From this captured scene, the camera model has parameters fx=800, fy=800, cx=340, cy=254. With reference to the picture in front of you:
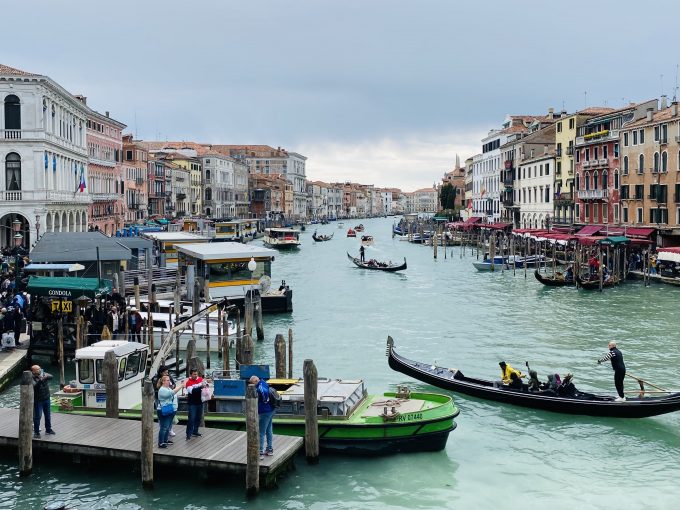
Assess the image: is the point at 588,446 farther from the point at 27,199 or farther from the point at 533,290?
the point at 27,199

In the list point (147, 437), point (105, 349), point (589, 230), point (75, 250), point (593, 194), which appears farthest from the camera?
point (593, 194)

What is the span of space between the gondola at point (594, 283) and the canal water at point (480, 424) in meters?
0.85

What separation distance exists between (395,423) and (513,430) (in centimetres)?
269

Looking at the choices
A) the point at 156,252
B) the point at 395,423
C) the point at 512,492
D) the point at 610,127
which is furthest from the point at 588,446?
the point at 610,127

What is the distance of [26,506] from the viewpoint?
10484 millimetres

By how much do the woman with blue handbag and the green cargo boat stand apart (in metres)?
1.32

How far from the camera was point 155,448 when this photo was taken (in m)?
11.1

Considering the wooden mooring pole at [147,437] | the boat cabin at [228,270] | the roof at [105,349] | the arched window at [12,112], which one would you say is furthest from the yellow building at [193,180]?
the wooden mooring pole at [147,437]

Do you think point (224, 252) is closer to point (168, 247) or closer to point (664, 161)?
point (168, 247)

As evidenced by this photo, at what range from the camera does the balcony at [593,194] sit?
43500 millimetres

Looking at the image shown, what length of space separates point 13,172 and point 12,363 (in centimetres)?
2004

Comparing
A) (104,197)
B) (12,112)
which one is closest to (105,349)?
(12,112)

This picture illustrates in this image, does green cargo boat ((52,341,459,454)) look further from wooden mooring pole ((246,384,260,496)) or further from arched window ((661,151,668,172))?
arched window ((661,151,668,172))

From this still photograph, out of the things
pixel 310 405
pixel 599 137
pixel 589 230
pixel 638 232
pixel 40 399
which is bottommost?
pixel 310 405
